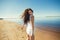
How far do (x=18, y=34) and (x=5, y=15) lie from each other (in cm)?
33

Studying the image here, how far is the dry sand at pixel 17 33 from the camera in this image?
6.26 ft

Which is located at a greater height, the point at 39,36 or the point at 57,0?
the point at 57,0

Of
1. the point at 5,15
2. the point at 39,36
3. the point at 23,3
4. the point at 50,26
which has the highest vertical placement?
the point at 23,3

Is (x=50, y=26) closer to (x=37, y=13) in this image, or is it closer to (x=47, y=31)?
(x=47, y=31)

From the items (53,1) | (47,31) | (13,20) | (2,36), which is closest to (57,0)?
(53,1)

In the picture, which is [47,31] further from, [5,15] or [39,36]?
[5,15]

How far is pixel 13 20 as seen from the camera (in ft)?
6.33

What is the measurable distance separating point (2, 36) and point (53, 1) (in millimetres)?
868

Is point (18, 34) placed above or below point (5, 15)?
below

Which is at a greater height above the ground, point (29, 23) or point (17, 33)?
point (29, 23)

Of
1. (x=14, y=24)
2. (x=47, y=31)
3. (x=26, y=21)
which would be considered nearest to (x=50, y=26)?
(x=47, y=31)

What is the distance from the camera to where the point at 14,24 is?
1.92 meters

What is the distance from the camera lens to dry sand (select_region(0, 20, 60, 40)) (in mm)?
1909

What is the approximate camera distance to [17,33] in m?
1.92
